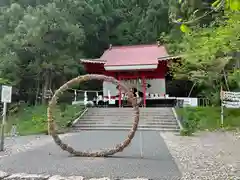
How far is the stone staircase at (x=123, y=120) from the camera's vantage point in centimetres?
1159

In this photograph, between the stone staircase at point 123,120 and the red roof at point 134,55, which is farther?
the red roof at point 134,55

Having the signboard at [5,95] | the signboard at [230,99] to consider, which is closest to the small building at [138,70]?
the signboard at [230,99]

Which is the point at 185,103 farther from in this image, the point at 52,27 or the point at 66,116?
the point at 52,27

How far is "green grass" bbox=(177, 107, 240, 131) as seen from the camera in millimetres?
11367

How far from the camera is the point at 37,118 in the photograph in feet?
41.1

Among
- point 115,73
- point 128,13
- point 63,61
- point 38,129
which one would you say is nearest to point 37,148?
point 38,129

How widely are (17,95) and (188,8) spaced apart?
40.0 ft

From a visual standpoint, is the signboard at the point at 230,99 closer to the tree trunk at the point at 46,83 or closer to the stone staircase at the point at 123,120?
the stone staircase at the point at 123,120

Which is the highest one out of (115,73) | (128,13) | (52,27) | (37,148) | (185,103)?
(128,13)

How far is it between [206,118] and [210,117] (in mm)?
226

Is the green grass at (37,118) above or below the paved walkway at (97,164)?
above

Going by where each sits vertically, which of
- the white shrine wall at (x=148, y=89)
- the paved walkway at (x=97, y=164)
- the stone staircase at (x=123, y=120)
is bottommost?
the paved walkway at (x=97, y=164)

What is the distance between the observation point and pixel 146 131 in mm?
10953

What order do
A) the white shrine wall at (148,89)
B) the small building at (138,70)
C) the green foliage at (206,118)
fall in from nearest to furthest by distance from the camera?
the green foliage at (206,118) < the small building at (138,70) < the white shrine wall at (148,89)
